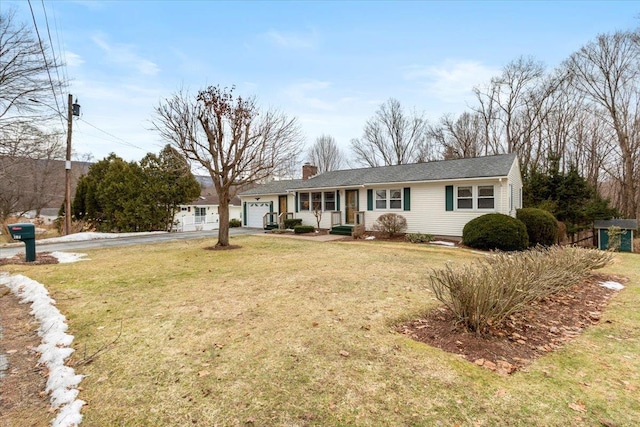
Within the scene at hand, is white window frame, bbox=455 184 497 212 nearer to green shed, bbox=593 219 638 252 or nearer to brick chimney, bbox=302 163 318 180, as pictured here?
green shed, bbox=593 219 638 252

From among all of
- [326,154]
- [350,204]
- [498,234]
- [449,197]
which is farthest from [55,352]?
[326,154]

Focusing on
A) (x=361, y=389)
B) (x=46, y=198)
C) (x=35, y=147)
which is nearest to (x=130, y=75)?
(x=35, y=147)

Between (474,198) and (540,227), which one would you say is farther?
(474,198)

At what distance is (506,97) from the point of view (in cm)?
2588

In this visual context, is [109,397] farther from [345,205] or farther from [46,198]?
[46,198]

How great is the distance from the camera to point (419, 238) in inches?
558

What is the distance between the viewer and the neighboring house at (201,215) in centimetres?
2591

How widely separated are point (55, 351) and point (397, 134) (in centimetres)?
3306

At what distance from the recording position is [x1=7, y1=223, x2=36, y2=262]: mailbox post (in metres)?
8.62

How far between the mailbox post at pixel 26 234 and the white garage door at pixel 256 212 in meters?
13.6

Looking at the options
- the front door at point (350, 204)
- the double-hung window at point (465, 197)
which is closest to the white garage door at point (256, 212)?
the front door at point (350, 204)

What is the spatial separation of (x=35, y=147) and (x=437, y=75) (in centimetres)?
1986

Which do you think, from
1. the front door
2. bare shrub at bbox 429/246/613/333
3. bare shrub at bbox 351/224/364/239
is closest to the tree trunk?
bare shrub at bbox 351/224/364/239

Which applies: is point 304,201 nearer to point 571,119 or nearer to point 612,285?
point 612,285
